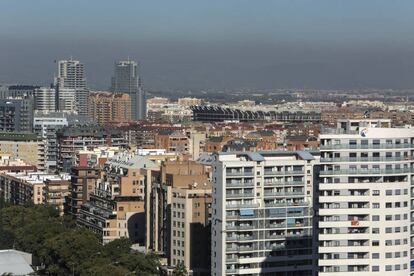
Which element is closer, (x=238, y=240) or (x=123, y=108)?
(x=238, y=240)

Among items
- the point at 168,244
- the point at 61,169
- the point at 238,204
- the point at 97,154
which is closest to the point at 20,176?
the point at 97,154

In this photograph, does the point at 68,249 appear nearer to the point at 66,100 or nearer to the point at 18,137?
the point at 18,137

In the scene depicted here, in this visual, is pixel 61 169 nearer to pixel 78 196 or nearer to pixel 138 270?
pixel 78 196

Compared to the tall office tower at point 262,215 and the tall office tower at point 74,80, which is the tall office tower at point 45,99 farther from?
the tall office tower at point 262,215

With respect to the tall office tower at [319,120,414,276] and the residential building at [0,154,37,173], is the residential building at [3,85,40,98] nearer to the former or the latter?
the residential building at [0,154,37,173]

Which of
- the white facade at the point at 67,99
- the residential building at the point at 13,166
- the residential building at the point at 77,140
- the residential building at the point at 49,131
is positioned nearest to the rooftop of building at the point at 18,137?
the residential building at the point at 49,131

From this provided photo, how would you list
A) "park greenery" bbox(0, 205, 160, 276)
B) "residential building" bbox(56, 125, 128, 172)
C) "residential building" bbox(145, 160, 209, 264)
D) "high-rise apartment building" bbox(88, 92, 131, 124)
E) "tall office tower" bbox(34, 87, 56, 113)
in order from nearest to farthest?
"park greenery" bbox(0, 205, 160, 276) < "residential building" bbox(145, 160, 209, 264) < "residential building" bbox(56, 125, 128, 172) < "tall office tower" bbox(34, 87, 56, 113) < "high-rise apartment building" bbox(88, 92, 131, 124)

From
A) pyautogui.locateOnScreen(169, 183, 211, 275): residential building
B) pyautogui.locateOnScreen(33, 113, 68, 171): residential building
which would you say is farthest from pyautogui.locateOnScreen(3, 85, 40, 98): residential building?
pyautogui.locateOnScreen(169, 183, 211, 275): residential building
